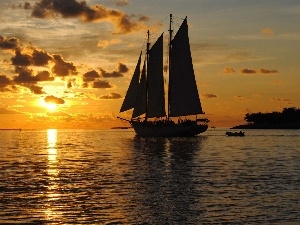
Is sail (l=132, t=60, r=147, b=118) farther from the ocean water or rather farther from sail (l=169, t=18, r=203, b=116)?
the ocean water

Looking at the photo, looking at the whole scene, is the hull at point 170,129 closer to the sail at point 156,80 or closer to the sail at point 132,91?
the sail at point 156,80

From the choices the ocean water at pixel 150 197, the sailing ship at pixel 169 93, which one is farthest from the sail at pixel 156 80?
the ocean water at pixel 150 197

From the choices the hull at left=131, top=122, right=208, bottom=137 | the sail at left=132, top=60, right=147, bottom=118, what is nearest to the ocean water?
the sail at left=132, top=60, right=147, bottom=118

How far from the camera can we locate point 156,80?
127 m

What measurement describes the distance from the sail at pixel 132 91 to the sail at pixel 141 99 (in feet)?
3.07

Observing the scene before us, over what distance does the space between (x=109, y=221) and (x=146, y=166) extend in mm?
30230

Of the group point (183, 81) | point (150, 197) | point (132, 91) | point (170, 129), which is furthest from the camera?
point (170, 129)

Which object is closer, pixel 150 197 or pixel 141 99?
pixel 150 197

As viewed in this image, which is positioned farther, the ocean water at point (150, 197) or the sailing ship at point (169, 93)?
the sailing ship at point (169, 93)

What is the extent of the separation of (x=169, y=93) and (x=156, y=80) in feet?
18.4

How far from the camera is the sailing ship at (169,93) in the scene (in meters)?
120

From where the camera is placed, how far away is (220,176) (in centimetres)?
4316

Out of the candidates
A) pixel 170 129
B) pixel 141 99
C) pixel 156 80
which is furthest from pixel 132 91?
pixel 170 129

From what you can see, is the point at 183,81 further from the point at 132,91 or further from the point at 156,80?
the point at 132,91
